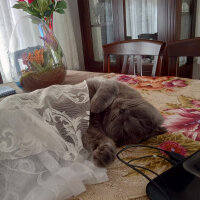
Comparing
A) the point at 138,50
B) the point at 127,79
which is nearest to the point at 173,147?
the point at 127,79

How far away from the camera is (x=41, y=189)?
1.06ft

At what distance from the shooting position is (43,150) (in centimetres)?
37

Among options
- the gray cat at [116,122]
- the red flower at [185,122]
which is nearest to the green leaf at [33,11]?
the gray cat at [116,122]

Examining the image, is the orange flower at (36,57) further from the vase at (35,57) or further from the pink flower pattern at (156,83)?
the pink flower pattern at (156,83)

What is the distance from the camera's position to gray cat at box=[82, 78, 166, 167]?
1.54 feet

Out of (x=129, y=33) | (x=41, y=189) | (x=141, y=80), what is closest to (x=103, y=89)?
(x=41, y=189)

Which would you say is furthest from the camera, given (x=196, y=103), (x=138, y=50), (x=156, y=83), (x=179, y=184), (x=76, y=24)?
(x=76, y=24)

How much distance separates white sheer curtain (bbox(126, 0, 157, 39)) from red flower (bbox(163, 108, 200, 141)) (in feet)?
Result: 4.86

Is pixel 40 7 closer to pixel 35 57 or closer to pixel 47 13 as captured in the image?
pixel 47 13

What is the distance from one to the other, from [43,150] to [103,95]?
22cm

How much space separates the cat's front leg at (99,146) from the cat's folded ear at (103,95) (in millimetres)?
62

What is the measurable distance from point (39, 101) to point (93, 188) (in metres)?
0.22

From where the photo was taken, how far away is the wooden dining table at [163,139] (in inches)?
13.3

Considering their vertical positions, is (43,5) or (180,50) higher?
(43,5)
